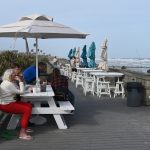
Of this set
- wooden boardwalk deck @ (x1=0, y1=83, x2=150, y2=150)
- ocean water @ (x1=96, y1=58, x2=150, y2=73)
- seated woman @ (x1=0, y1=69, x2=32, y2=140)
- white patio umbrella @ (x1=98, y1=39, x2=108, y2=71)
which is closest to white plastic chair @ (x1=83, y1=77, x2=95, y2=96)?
white patio umbrella @ (x1=98, y1=39, x2=108, y2=71)

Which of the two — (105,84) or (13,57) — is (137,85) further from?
(13,57)

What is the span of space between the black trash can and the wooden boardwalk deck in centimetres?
56

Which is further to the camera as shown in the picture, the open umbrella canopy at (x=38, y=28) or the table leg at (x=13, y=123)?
the open umbrella canopy at (x=38, y=28)

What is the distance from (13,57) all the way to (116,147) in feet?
41.2

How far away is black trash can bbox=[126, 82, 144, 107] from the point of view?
1224 centimetres

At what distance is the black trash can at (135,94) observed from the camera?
12242 millimetres

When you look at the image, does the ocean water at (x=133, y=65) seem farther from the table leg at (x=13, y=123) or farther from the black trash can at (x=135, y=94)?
the table leg at (x=13, y=123)

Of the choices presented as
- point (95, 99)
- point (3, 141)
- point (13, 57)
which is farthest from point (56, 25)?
point (13, 57)

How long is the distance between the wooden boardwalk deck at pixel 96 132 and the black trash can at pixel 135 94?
559mm

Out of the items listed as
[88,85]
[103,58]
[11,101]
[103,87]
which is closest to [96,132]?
[11,101]

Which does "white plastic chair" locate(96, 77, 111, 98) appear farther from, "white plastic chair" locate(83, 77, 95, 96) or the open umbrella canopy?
the open umbrella canopy

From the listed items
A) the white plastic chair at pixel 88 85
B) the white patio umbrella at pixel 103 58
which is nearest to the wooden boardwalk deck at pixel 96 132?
the white plastic chair at pixel 88 85

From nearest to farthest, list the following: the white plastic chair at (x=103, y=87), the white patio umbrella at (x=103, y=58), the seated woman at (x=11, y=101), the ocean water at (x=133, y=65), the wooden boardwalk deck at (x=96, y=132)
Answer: the wooden boardwalk deck at (x=96, y=132), the seated woman at (x=11, y=101), the white plastic chair at (x=103, y=87), the white patio umbrella at (x=103, y=58), the ocean water at (x=133, y=65)

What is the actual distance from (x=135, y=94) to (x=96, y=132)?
429 centimetres
